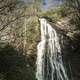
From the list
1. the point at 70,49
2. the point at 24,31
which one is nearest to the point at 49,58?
the point at 70,49

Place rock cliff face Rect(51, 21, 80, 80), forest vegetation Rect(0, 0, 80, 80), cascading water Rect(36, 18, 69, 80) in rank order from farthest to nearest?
rock cliff face Rect(51, 21, 80, 80)
cascading water Rect(36, 18, 69, 80)
forest vegetation Rect(0, 0, 80, 80)

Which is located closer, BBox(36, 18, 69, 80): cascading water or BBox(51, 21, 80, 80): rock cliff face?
BBox(36, 18, 69, 80): cascading water

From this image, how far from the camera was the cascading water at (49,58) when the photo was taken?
11.7 meters

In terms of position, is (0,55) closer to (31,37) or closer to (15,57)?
(15,57)

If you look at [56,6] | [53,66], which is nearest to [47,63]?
[53,66]

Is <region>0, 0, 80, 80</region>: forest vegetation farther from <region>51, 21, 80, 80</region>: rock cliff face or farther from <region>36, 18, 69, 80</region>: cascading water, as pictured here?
<region>36, 18, 69, 80</region>: cascading water

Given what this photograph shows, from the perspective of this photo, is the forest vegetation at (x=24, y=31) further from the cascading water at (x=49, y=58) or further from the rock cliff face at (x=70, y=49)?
the cascading water at (x=49, y=58)

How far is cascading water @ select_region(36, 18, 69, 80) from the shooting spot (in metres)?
11.7

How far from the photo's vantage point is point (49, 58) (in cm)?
1239

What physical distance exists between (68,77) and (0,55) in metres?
3.79

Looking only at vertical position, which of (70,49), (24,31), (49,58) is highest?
(24,31)

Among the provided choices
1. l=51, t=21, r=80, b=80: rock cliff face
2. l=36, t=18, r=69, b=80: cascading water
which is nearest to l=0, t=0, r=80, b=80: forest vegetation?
l=51, t=21, r=80, b=80: rock cliff face

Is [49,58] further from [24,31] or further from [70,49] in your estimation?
[24,31]

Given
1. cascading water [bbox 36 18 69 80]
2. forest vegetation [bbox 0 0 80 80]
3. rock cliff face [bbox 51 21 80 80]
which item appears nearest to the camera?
forest vegetation [bbox 0 0 80 80]
